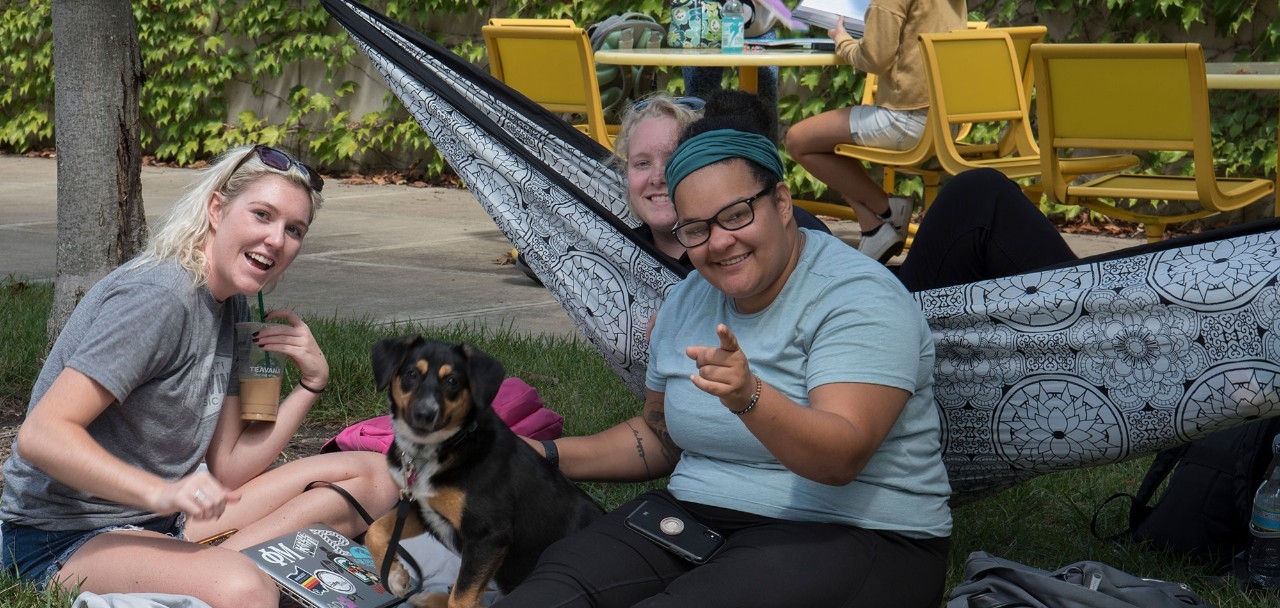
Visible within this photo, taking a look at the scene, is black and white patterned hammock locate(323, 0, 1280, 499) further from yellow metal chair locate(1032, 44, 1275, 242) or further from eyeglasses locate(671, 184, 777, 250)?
yellow metal chair locate(1032, 44, 1275, 242)

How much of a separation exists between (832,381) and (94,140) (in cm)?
274

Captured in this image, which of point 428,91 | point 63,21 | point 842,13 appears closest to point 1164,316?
point 428,91

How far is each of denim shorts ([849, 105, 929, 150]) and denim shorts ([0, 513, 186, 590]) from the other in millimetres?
3732

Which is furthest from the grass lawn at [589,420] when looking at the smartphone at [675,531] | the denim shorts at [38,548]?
the smartphone at [675,531]

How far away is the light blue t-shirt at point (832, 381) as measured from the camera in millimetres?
2088

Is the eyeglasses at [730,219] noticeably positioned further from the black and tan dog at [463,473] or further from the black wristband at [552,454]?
the black wristband at [552,454]

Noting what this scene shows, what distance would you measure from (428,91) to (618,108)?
349 cm

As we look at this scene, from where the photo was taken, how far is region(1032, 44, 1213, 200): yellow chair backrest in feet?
14.3

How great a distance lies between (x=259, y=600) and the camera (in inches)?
93.2

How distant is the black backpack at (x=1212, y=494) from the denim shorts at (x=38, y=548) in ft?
6.87

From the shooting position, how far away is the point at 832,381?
80.7 inches

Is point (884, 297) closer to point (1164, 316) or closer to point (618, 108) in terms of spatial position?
point (1164, 316)

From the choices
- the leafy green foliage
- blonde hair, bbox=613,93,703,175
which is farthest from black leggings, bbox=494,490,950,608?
the leafy green foliage

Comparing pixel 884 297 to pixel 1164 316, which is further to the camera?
pixel 1164 316
